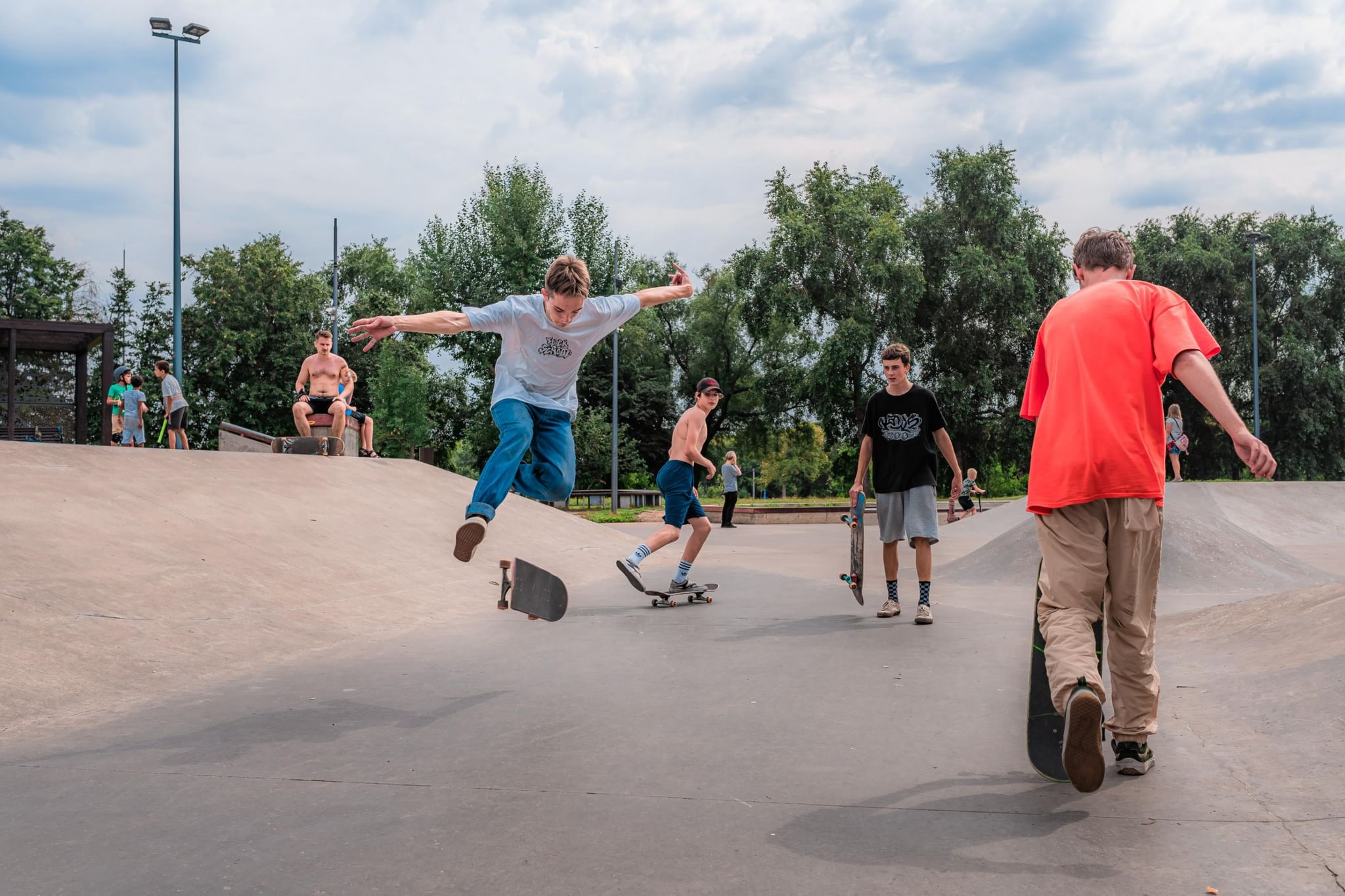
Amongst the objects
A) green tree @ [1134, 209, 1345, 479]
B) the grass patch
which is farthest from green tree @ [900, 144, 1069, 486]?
the grass patch

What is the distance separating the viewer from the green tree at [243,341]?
44.2m

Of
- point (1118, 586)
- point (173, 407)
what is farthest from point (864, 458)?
point (173, 407)

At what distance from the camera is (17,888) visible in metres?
2.55

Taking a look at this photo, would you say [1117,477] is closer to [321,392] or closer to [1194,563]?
[1194,563]

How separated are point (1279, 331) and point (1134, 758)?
4749 cm

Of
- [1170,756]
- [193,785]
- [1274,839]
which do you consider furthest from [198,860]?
[1170,756]

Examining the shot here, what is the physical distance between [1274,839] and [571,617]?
5524mm

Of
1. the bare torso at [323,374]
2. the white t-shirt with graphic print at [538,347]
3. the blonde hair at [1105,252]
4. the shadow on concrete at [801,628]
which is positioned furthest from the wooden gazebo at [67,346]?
the blonde hair at [1105,252]

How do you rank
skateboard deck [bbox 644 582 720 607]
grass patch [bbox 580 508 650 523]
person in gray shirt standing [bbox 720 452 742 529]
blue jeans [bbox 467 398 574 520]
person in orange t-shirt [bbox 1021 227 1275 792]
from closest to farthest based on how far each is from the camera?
1. person in orange t-shirt [bbox 1021 227 1275 792]
2. blue jeans [bbox 467 398 574 520]
3. skateboard deck [bbox 644 582 720 607]
4. person in gray shirt standing [bbox 720 452 742 529]
5. grass patch [bbox 580 508 650 523]

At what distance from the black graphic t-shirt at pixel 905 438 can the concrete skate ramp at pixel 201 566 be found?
3.04m

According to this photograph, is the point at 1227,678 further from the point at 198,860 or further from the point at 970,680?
the point at 198,860

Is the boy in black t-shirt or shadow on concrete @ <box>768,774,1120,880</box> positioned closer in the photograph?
shadow on concrete @ <box>768,774,1120,880</box>

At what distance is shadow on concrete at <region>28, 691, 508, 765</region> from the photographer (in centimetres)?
389

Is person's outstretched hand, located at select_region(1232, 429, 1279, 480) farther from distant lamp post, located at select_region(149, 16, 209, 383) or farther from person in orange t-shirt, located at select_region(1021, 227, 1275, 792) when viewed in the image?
distant lamp post, located at select_region(149, 16, 209, 383)
